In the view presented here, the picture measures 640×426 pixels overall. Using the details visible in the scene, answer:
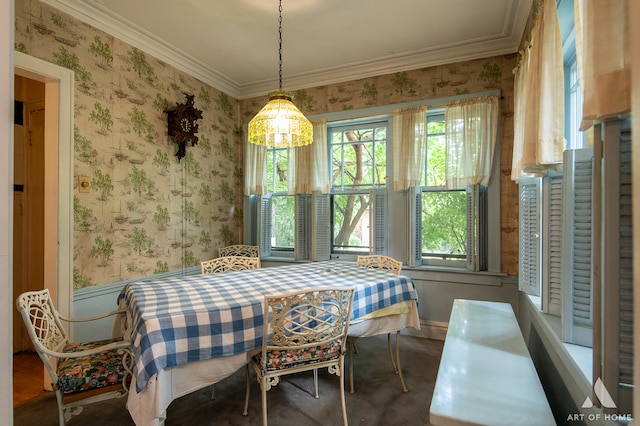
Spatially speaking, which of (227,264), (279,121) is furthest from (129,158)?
(279,121)

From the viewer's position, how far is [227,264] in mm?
3088

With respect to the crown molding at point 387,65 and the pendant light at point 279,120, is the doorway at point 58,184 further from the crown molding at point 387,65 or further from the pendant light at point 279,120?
the crown molding at point 387,65

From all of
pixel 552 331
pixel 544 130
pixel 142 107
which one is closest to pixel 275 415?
pixel 552 331

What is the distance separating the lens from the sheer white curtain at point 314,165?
381 centimetres

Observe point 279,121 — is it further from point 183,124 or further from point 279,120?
point 183,124

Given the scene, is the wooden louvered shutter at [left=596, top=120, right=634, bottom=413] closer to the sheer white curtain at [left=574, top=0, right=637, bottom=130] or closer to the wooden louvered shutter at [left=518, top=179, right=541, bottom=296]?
the sheer white curtain at [left=574, top=0, right=637, bottom=130]

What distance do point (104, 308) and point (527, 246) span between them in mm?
Result: 3396

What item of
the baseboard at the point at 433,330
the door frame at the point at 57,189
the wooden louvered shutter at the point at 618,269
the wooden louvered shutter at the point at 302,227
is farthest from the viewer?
the wooden louvered shutter at the point at 302,227

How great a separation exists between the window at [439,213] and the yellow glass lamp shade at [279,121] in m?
1.64

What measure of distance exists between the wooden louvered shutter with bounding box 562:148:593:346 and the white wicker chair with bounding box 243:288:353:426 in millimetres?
1014

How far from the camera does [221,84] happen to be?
4.04 metres

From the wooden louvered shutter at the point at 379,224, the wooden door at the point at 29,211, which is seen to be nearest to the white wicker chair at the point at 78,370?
the wooden door at the point at 29,211

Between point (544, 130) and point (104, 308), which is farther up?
point (544, 130)

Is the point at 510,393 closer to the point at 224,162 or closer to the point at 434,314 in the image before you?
the point at 434,314
